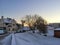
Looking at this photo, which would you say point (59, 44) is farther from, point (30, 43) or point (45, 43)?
point (30, 43)

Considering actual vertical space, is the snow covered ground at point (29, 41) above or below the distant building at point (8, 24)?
below

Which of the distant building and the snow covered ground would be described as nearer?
the snow covered ground

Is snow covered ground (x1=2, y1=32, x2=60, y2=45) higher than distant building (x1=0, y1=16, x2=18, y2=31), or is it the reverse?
distant building (x1=0, y1=16, x2=18, y2=31)

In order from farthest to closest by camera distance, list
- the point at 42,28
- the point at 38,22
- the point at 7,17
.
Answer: the point at 7,17 → the point at 38,22 → the point at 42,28

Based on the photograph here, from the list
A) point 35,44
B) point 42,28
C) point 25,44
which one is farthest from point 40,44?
point 42,28

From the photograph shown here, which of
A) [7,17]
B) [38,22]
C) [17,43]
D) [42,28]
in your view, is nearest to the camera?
[17,43]

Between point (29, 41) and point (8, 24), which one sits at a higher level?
point (8, 24)

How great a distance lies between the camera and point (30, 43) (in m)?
1.51

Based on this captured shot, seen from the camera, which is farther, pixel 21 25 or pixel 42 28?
pixel 21 25

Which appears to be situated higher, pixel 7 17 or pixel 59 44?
pixel 7 17

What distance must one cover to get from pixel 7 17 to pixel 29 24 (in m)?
9.68

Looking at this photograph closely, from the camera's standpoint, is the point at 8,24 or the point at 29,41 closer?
the point at 29,41

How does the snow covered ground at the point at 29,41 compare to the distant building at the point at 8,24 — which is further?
the distant building at the point at 8,24

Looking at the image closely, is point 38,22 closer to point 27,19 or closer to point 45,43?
point 27,19
